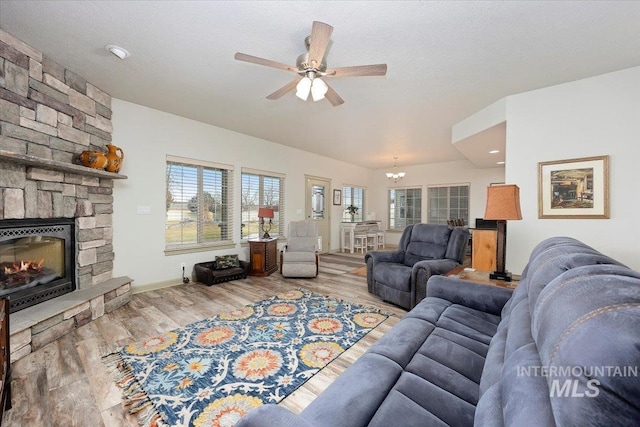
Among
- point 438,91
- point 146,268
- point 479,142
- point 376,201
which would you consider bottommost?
point 146,268

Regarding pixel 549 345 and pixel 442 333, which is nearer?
pixel 549 345

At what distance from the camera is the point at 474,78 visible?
2770mm

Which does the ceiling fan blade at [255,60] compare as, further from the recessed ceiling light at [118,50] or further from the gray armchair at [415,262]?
the gray armchair at [415,262]

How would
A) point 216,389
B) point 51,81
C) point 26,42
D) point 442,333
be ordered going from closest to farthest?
point 442,333
point 216,389
point 26,42
point 51,81

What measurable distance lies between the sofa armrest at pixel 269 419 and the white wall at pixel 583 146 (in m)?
3.64

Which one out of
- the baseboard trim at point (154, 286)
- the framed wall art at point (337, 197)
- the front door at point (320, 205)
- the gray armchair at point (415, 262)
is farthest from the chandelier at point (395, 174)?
the baseboard trim at point (154, 286)

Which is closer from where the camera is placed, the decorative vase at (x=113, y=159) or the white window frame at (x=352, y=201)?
the decorative vase at (x=113, y=159)

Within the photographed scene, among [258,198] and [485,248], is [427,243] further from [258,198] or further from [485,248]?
[258,198]

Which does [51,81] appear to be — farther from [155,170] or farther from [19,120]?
[155,170]

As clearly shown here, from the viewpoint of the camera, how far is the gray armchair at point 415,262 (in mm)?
2918

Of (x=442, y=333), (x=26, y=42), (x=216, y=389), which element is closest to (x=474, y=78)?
(x=442, y=333)

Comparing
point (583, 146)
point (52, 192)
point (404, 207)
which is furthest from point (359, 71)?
point (404, 207)

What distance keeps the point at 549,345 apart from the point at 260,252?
4.31 metres

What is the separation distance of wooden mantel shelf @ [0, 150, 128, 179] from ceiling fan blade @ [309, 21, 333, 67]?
2549 millimetres
